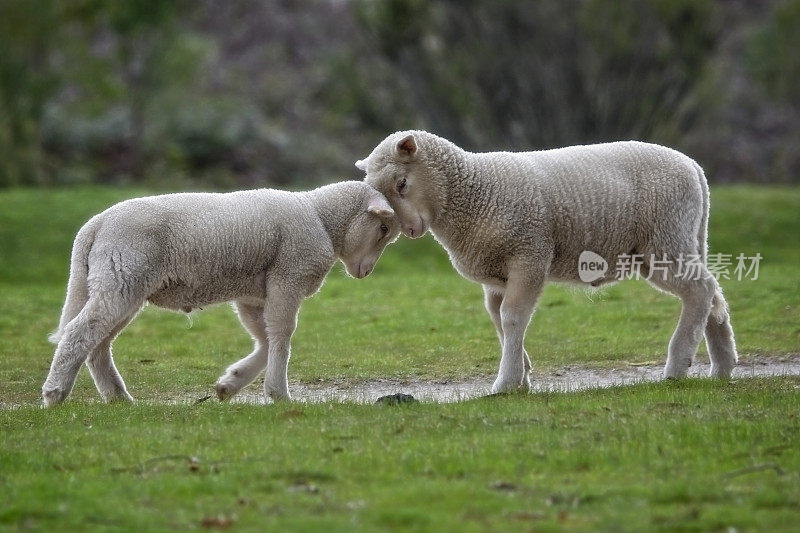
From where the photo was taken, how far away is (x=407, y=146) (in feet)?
32.1

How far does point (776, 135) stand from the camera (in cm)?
4253

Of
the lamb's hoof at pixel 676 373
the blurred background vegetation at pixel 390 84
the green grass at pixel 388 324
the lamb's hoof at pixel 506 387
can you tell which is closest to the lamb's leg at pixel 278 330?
the green grass at pixel 388 324

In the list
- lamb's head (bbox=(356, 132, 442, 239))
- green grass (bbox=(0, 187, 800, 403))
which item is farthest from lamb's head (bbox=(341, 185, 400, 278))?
green grass (bbox=(0, 187, 800, 403))

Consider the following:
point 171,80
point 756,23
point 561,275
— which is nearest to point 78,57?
point 171,80

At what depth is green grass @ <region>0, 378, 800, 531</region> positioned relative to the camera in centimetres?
583

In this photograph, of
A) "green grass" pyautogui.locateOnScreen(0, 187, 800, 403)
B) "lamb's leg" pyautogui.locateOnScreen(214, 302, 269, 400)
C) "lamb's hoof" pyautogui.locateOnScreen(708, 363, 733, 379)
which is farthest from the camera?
"green grass" pyautogui.locateOnScreen(0, 187, 800, 403)

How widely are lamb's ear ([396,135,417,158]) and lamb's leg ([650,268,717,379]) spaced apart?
223cm

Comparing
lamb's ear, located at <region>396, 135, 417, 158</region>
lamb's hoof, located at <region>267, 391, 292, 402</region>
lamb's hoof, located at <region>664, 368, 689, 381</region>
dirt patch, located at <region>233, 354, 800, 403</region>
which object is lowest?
dirt patch, located at <region>233, 354, 800, 403</region>

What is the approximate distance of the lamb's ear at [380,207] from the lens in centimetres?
969

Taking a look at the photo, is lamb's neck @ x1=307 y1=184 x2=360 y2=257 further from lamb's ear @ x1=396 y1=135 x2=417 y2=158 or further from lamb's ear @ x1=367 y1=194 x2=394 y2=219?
lamb's ear @ x1=396 y1=135 x2=417 y2=158

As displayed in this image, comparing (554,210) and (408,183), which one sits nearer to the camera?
(554,210)

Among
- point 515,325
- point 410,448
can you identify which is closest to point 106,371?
point 515,325

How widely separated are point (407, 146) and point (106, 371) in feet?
9.85
